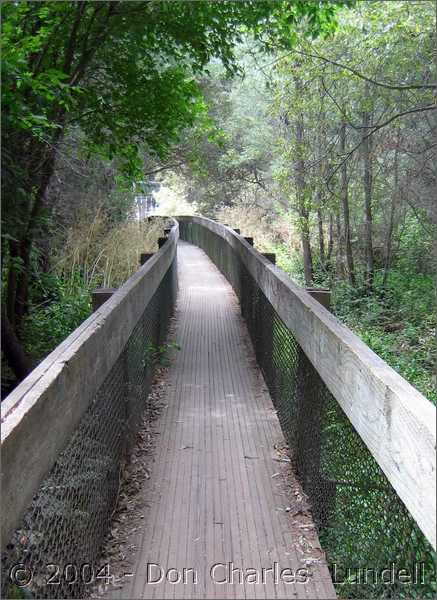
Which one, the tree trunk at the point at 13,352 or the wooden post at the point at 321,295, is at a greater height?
the wooden post at the point at 321,295

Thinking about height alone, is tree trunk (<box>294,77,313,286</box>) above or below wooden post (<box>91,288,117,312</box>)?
above

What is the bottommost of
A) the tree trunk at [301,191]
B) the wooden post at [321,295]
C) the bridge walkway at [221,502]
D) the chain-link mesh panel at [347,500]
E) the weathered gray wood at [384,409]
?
the bridge walkway at [221,502]

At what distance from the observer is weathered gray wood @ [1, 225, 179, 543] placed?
1.43 metres

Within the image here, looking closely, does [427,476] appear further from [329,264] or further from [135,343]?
[329,264]

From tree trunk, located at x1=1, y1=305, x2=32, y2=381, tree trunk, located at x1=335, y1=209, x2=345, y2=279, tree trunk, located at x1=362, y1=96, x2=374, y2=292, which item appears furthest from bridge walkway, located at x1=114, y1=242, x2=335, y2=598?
tree trunk, located at x1=335, y1=209, x2=345, y2=279

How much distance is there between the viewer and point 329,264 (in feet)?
57.2

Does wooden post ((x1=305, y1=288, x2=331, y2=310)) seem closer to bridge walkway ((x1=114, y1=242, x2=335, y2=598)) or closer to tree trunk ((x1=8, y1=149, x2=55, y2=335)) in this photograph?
bridge walkway ((x1=114, y1=242, x2=335, y2=598))

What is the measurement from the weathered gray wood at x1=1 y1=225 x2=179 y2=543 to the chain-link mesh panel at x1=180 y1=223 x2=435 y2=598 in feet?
3.52

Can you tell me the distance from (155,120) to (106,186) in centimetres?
577

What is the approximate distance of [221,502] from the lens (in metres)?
2.97

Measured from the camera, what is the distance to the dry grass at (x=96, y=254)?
334 inches

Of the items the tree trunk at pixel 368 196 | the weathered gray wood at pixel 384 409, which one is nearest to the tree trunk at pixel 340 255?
the tree trunk at pixel 368 196

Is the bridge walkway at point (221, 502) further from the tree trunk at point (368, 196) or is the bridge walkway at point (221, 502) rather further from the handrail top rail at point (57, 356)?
the tree trunk at point (368, 196)

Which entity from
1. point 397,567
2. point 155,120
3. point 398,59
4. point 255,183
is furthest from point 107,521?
point 255,183
